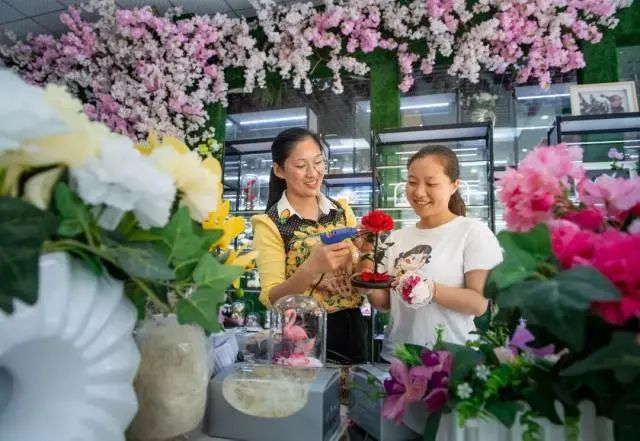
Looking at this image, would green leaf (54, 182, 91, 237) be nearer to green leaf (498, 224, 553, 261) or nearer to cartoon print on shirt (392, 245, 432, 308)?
green leaf (498, 224, 553, 261)

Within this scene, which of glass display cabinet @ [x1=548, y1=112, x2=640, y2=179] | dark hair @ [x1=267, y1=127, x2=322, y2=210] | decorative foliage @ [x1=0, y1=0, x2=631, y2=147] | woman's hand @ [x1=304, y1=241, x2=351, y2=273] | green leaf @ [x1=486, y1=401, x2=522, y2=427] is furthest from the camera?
decorative foliage @ [x1=0, y1=0, x2=631, y2=147]

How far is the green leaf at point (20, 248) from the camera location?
356mm

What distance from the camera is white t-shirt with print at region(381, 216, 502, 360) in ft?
4.40

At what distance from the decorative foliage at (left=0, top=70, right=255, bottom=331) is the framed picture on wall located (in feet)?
12.7

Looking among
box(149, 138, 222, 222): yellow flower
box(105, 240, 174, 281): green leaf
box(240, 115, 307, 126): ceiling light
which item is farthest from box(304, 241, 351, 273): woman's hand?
box(240, 115, 307, 126): ceiling light

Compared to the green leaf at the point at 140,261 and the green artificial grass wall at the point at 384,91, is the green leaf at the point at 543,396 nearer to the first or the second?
the green leaf at the point at 140,261

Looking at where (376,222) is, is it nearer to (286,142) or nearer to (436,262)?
(436,262)

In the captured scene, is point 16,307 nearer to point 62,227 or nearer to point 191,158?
point 62,227

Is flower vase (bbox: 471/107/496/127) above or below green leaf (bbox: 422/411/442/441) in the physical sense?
above

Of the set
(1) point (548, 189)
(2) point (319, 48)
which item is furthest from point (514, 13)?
(1) point (548, 189)

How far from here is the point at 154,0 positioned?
4.50m

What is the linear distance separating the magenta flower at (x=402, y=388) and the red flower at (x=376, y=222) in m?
0.59

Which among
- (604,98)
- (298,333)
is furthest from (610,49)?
(298,333)

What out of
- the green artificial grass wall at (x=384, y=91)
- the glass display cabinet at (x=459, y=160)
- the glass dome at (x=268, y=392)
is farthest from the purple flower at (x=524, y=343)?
the green artificial grass wall at (x=384, y=91)
